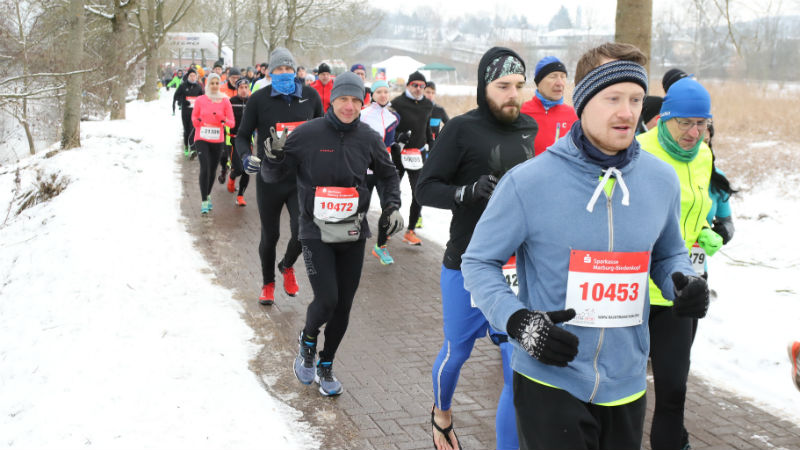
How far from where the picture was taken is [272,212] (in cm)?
686

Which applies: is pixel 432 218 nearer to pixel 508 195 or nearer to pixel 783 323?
pixel 783 323

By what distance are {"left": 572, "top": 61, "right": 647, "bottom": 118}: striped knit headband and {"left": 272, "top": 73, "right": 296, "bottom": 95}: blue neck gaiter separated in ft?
16.3

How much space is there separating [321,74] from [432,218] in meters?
2.87

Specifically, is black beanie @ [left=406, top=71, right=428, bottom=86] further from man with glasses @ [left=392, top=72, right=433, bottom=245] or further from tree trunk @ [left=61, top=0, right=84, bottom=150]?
tree trunk @ [left=61, top=0, right=84, bottom=150]

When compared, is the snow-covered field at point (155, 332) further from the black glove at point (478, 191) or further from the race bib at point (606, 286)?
the race bib at point (606, 286)

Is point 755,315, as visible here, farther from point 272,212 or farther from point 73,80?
point 73,80

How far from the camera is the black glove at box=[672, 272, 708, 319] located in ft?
7.84

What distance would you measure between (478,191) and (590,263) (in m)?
1.28

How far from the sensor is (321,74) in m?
12.1

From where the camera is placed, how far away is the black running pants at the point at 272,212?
6.71 m

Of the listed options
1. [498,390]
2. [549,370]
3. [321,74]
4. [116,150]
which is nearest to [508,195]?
[549,370]

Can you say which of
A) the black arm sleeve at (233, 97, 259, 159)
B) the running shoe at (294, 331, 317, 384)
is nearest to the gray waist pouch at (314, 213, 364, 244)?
the running shoe at (294, 331, 317, 384)

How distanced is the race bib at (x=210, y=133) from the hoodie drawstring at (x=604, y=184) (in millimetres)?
9071

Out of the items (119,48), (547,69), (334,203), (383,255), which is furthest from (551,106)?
(119,48)
